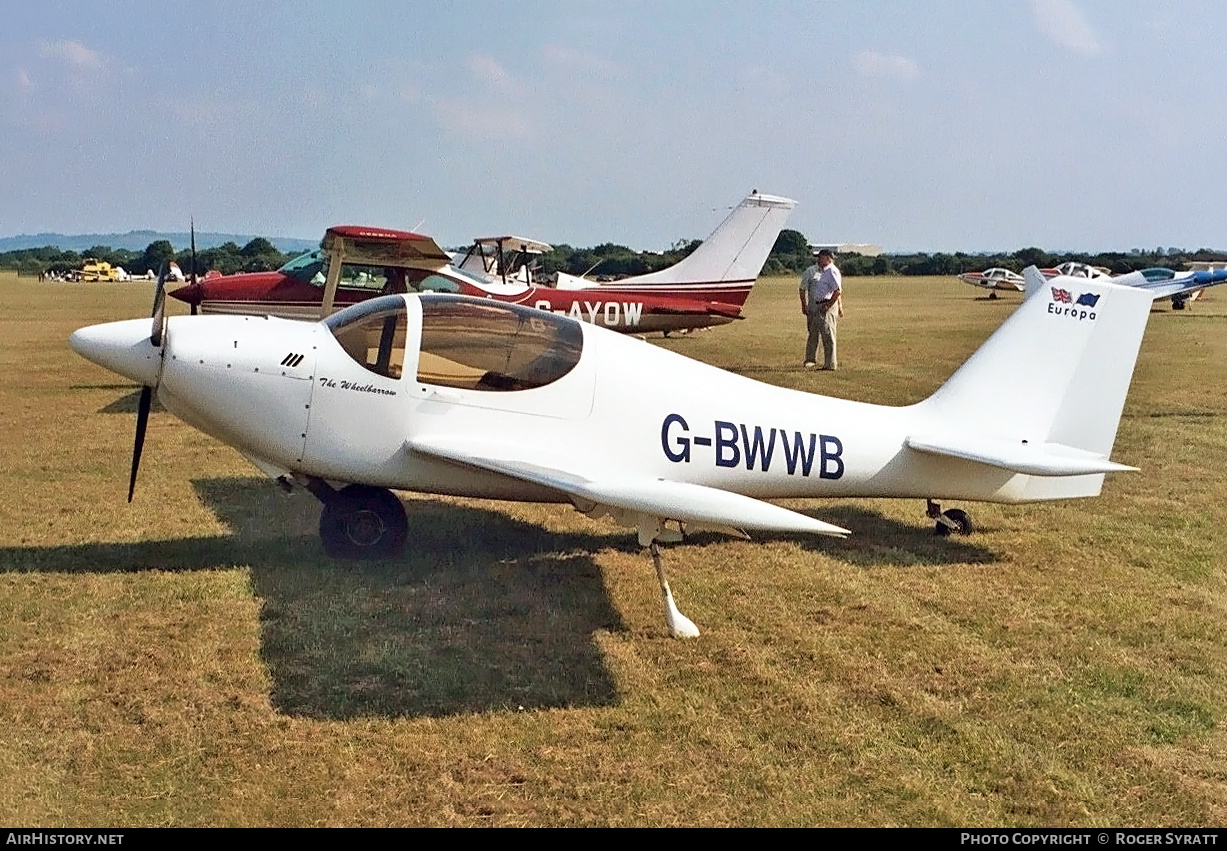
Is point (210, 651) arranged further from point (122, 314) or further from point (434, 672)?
point (122, 314)

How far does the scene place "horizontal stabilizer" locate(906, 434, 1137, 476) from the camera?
6.34 m

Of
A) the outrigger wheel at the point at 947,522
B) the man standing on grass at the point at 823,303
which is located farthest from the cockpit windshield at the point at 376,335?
the man standing on grass at the point at 823,303

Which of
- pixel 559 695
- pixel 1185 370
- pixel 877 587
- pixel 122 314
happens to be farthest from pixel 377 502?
pixel 122 314

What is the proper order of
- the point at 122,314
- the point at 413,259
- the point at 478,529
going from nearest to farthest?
the point at 478,529 < the point at 413,259 < the point at 122,314

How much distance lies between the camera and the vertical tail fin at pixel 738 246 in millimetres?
18297

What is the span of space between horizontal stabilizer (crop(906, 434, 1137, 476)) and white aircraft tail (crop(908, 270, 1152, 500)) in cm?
3

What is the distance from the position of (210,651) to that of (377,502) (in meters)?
1.66

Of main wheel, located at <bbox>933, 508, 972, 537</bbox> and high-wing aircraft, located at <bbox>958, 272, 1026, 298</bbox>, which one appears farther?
high-wing aircraft, located at <bbox>958, 272, 1026, 298</bbox>

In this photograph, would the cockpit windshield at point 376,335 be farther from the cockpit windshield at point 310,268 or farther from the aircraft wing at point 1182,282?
the aircraft wing at point 1182,282

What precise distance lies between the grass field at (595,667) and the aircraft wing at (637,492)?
790 millimetres

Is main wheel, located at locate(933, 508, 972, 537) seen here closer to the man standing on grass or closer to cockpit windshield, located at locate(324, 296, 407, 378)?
cockpit windshield, located at locate(324, 296, 407, 378)

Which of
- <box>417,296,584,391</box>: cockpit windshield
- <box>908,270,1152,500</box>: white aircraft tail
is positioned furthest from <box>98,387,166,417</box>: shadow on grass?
<box>908,270,1152,500</box>: white aircraft tail
